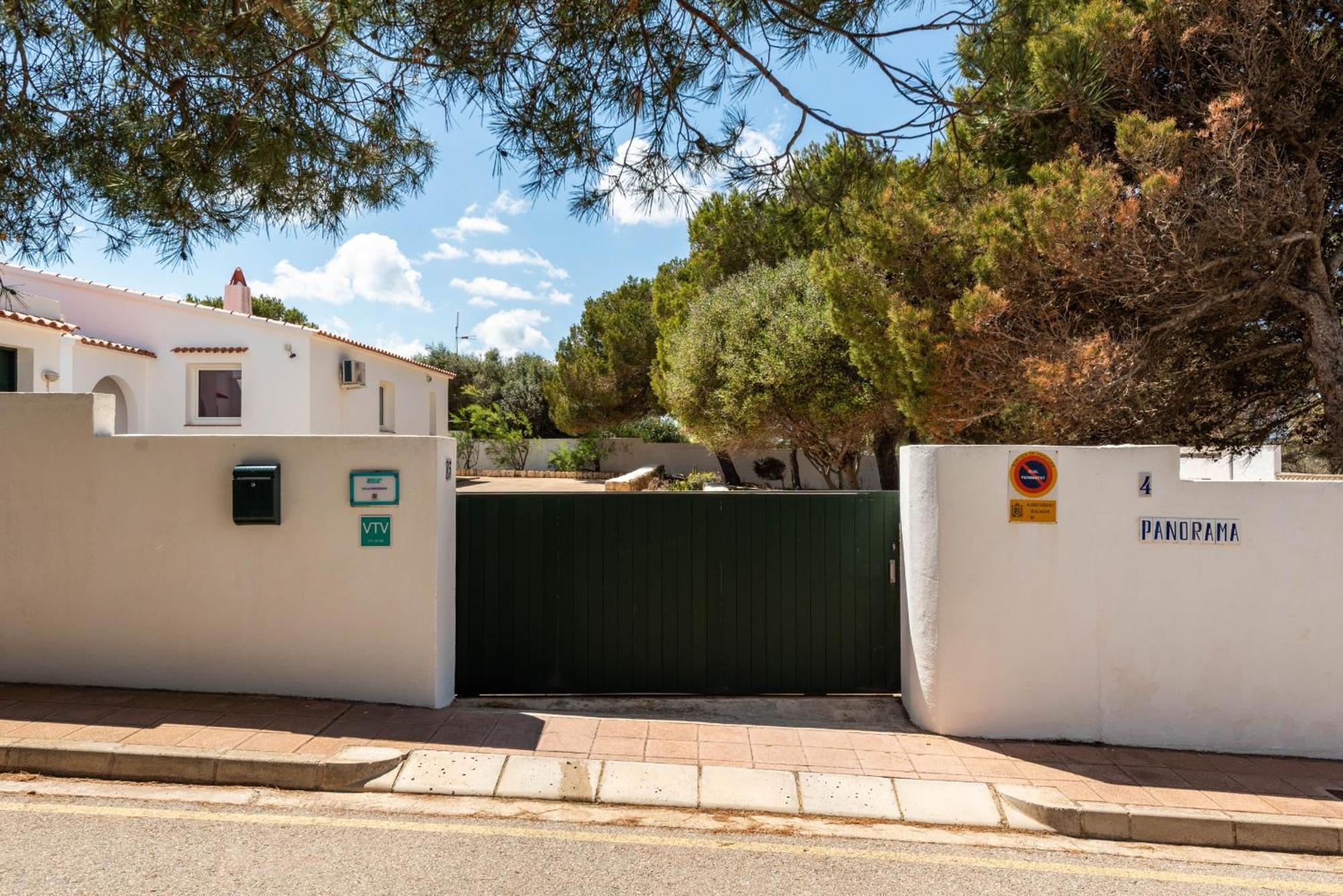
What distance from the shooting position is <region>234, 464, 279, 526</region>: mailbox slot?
5277 mm

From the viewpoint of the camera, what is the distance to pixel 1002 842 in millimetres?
3945

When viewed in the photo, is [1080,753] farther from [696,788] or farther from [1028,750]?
[696,788]

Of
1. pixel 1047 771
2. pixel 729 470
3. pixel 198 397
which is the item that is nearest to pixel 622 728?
pixel 1047 771

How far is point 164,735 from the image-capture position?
455 centimetres

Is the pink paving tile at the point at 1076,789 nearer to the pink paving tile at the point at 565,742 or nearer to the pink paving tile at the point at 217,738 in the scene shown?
the pink paving tile at the point at 565,742

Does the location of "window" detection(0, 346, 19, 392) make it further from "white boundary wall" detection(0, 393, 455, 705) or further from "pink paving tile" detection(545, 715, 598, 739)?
"pink paving tile" detection(545, 715, 598, 739)

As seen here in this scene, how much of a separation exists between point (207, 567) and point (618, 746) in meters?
3.23

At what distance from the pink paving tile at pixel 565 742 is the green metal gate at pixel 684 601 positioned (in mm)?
1075

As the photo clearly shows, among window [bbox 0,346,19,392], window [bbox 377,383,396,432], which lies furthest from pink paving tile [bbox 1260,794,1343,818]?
window [bbox 377,383,396,432]

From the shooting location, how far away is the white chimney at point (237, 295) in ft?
61.2

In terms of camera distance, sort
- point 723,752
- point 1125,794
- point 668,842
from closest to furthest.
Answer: point 668,842, point 1125,794, point 723,752

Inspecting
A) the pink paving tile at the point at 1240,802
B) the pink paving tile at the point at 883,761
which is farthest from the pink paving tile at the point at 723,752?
the pink paving tile at the point at 1240,802

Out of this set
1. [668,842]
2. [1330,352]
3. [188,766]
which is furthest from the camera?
[1330,352]

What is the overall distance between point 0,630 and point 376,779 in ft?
11.5
